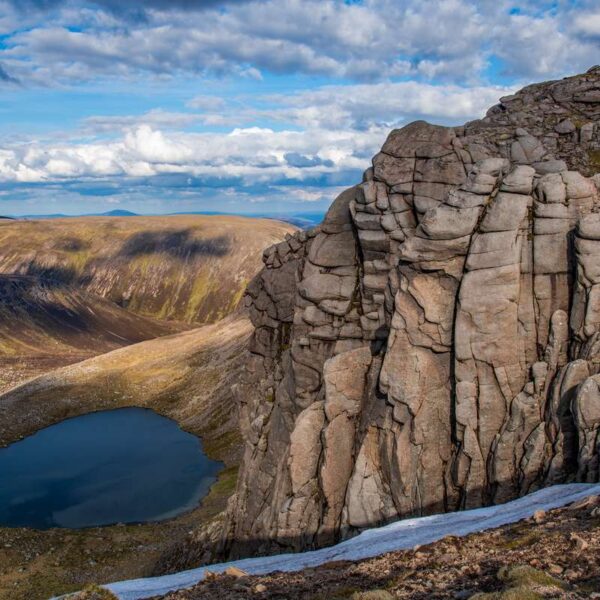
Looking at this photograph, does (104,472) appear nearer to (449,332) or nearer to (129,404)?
(129,404)

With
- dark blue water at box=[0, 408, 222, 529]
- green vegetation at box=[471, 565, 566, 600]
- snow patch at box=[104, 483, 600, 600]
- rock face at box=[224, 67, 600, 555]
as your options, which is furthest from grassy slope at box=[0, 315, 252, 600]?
green vegetation at box=[471, 565, 566, 600]

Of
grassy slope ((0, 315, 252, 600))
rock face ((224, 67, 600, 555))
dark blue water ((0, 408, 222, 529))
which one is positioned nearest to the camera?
rock face ((224, 67, 600, 555))

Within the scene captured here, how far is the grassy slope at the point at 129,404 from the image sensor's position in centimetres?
6344

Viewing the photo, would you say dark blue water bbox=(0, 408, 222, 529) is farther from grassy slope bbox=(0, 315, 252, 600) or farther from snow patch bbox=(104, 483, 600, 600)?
snow patch bbox=(104, 483, 600, 600)

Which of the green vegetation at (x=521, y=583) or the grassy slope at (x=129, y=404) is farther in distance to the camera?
the grassy slope at (x=129, y=404)

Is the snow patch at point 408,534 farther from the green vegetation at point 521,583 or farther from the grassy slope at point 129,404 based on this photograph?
the grassy slope at point 129,404

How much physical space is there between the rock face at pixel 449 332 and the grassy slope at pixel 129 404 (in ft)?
86.2

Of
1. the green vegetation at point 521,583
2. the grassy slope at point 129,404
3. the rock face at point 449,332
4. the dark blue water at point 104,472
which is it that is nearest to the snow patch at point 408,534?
the rock face at point 449,332

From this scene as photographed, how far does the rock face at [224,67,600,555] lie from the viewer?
104 feet

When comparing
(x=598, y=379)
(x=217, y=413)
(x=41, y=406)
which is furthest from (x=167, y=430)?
(x=598, y=379)

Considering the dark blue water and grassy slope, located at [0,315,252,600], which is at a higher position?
grassy slope, located at [0,315,252,600]

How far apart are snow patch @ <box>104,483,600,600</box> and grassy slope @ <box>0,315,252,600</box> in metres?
33.9

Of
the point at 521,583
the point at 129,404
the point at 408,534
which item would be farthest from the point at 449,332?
the point at 129,404

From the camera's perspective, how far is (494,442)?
32812mm
